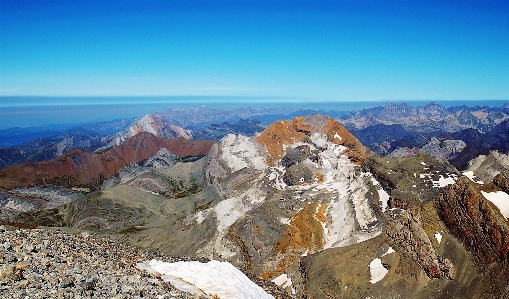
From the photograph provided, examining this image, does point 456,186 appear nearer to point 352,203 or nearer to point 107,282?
point 352,203

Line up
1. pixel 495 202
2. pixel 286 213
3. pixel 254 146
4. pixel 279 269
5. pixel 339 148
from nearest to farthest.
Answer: pixel 495 202 → pixel 279 269 → pixel 286 213 → pixel 339 148 → pixel 254 146

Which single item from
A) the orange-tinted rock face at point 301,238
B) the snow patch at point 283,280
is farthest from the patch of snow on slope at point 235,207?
the snow patch at point 283,280

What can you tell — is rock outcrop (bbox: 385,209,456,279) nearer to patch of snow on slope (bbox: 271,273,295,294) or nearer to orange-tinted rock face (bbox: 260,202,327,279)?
patch of snow on slope (bbox: 271,273,295,294)

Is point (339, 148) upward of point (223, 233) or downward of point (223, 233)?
upward

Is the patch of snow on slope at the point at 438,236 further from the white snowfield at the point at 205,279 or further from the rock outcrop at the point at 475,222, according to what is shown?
the white snowfield at the point at 205,279

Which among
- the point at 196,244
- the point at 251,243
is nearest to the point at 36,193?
the point at 196,244

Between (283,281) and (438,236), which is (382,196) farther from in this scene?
(283,281)

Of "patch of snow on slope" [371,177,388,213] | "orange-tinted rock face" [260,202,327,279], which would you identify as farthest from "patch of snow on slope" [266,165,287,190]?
"patch of snow on slope" [371,177,388,213]
